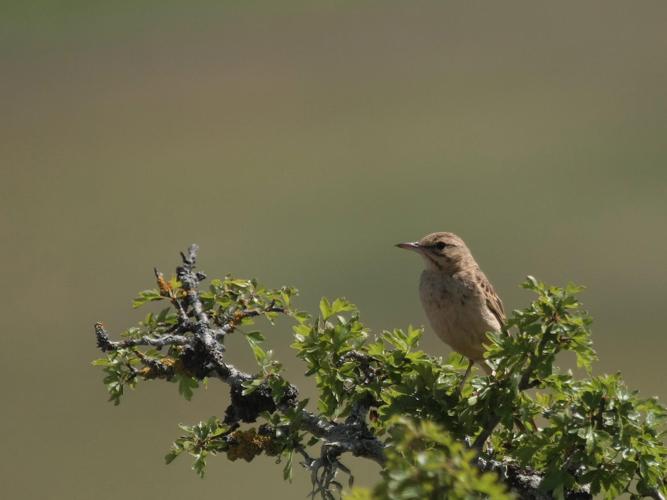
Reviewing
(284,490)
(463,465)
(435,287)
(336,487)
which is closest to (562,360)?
(284,490)

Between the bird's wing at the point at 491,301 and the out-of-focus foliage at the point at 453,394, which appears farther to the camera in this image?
the bird's wing at the point at 491,301

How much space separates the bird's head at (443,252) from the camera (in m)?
9.25

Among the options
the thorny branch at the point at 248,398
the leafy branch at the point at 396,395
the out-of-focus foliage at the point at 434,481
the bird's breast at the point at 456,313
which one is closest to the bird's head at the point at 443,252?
the bird's breast at the point at 456,313

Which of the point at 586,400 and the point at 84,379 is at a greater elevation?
the point at 84,379

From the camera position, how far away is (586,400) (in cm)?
611

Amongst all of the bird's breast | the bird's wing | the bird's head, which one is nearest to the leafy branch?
the bird's breast

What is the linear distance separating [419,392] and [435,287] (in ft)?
8.01

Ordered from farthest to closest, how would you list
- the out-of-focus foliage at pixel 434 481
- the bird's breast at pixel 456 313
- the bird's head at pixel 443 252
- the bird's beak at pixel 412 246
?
1. the bird's beak at pixel 412 246
2. the bird's head at pixel 443 252
3. the bird's breast at pixel 456 313
4. the out-of-focus foliage at pixel 434 481

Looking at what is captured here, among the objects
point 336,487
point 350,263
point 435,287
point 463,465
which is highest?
point 350,263

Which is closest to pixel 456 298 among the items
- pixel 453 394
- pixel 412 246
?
pixel 412 246

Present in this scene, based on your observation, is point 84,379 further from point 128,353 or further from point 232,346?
point 128,353

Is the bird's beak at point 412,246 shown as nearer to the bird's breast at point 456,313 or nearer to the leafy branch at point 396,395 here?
the bird's breast at point 456,313

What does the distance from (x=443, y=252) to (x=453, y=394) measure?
2699 millimetres

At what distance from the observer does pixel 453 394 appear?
6746 mm
